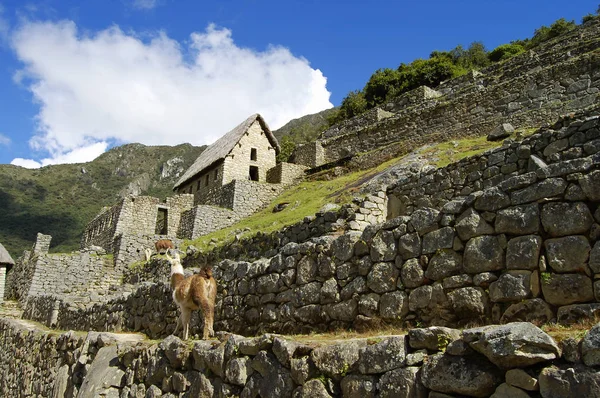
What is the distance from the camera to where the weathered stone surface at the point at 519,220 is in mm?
4301

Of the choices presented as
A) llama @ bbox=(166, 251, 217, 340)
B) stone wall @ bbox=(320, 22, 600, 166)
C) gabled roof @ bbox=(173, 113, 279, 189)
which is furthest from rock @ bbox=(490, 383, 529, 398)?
gabled roof @ bbox=(173, 113, 279, 189)

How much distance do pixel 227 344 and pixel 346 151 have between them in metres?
26.2

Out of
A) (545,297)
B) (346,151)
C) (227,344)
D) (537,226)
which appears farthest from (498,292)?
(346,151)

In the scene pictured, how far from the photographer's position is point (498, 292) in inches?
173

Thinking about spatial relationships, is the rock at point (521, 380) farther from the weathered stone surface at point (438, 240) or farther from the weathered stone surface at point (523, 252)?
the weathered stone surface at point (438, 240)

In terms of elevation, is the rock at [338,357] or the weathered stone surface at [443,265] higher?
the weathered stone surface at [443,265]

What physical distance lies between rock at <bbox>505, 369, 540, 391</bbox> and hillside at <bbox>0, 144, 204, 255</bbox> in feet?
173

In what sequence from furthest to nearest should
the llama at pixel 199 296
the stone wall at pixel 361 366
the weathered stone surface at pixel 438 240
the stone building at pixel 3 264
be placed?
1. the stone building at pixel 3 264
2. the llama at pixel 199 296
3. the weathered stone surface at pixel 438 240
4. the stone wall at pixel 361 366

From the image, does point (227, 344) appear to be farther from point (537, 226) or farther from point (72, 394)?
point (72, 394)

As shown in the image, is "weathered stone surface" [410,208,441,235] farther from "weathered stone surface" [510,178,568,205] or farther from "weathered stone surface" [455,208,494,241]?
"weathered stone surface" [510,178,568,205]

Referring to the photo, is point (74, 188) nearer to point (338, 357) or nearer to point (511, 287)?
point (338, 357)

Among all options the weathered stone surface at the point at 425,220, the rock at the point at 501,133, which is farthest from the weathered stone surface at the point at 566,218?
the rock at the point at 501,133

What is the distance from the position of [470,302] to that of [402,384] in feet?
4.64

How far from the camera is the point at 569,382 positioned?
9.00ft
